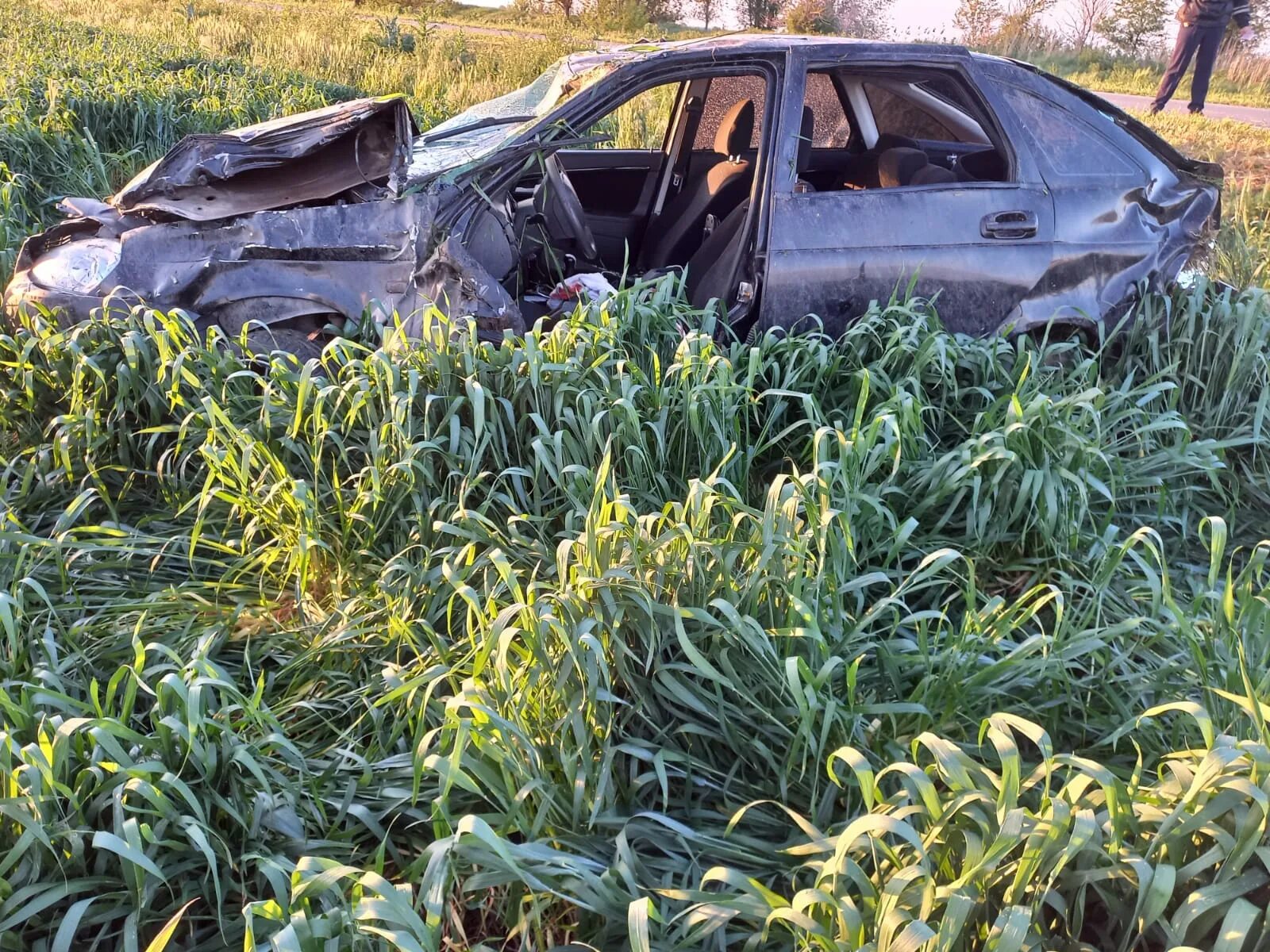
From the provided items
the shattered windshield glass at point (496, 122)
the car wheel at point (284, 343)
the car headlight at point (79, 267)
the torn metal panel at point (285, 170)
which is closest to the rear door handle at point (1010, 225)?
the shattered windshield glass at point (496, 122)

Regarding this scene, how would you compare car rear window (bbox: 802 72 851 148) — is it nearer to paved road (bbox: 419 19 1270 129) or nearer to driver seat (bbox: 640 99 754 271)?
driver seat (bbox: 640 99 754 271)

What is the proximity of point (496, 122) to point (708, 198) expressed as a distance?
920mm

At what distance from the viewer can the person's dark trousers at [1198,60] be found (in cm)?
1001

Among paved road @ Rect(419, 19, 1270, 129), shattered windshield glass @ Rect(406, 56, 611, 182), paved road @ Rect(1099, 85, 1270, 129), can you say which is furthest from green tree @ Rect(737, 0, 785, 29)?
shattered windshield glass @ Rect(406, 56, 611, 182)

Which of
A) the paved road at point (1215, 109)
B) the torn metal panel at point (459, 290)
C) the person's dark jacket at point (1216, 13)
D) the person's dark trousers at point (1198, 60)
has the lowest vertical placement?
the torn metal panel at point (459, 290)

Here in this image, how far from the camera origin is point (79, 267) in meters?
3.38

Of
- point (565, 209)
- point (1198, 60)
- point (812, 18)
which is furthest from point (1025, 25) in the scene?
Result: point (565, 209)

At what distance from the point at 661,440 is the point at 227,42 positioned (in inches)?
521

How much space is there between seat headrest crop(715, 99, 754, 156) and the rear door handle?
1121 mm

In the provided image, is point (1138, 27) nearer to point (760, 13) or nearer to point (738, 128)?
point (760, 13)

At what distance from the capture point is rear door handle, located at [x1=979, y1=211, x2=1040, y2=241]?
3486mm

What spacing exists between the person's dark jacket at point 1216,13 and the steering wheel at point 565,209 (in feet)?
30.4

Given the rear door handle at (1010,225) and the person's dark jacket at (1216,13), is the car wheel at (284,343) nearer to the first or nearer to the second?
the rear door handle at (1010,225)

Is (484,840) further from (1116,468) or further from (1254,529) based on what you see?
(1254,529)
